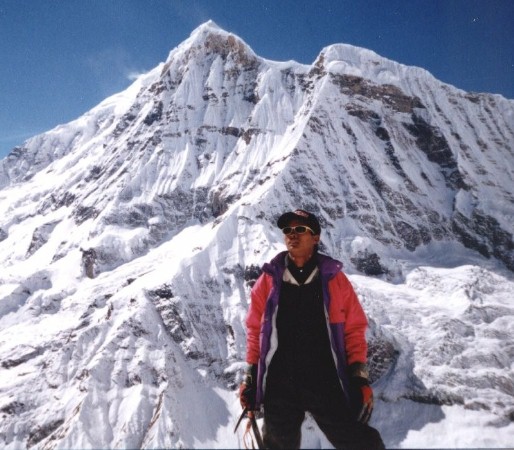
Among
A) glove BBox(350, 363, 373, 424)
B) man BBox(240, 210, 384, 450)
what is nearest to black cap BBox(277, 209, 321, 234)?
man BBox(240, 210, 384, 450)

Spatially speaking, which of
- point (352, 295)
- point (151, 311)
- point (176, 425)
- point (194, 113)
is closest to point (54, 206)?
point (194, 113)

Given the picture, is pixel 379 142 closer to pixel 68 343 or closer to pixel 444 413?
pixel 444 413

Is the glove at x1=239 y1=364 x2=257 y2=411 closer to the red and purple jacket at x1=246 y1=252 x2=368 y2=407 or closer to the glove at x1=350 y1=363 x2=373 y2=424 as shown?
the red and purple jacket at x1=246 y1=252 x2=368 y2=407

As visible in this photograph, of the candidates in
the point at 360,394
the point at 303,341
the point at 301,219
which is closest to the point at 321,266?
the point at 301,219

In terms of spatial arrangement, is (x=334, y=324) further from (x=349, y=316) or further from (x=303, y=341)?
(x=303, y=341)

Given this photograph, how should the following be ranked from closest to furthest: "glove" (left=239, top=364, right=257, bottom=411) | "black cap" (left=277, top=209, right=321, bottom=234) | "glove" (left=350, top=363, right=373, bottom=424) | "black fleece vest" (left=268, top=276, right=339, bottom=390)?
"glove" (left=350, top=363, right=373, bottom=424), "black fleece vest" (left=268, top=276, right=339, bottom=390), "glove" (left=239, top=364, right=257, bottom=411), "black cap" (left=277, top=209, right=321, bottom=234)

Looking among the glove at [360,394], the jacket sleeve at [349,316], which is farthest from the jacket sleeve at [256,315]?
the glove at [360,394]
